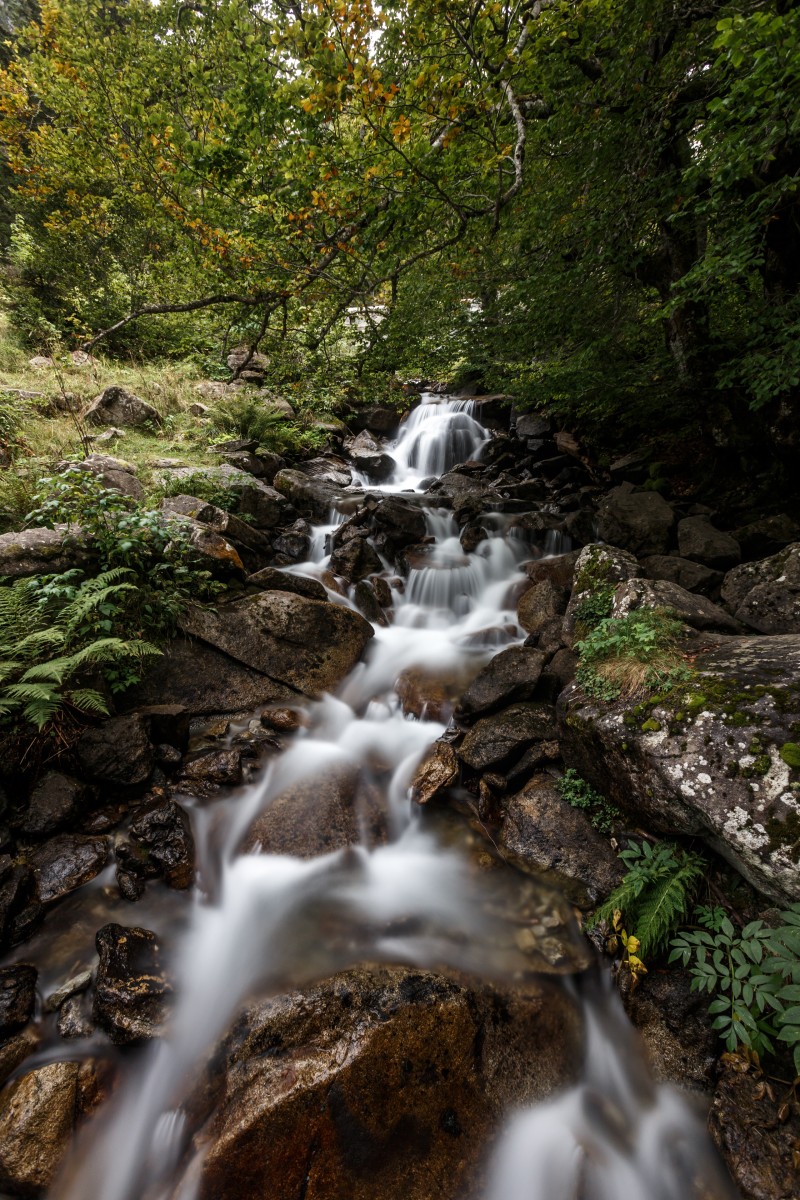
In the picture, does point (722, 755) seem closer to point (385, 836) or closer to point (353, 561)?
point (385, 836)

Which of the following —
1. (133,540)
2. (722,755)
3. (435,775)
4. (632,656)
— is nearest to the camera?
(722,755)

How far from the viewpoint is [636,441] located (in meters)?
9.86

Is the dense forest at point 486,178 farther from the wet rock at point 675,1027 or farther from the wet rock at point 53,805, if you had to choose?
the wet rock at point 675,1027

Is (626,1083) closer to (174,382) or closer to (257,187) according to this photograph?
(257,187)

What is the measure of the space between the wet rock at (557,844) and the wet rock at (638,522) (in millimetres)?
4782

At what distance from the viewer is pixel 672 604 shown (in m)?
4.18

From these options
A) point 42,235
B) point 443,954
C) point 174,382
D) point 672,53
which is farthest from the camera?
point 42,235

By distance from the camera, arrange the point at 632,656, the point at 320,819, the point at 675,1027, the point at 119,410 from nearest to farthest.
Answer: the point at 675,1027 < the point at 632,656 < the point at 320,819 < the point at 119,410

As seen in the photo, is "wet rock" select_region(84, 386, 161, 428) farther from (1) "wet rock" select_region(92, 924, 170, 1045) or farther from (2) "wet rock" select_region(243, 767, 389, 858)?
(1) "wet rock" select_region(92, 924, 170, 1045)

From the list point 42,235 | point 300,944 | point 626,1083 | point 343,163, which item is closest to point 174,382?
point 42,235

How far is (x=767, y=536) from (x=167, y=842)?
8.20 metres

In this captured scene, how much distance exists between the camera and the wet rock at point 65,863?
3.00m

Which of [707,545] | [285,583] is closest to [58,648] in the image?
[285,583]

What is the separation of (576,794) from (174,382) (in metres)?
12.0
